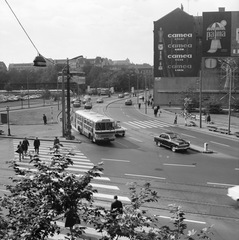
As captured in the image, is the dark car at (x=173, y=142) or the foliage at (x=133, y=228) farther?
the dark car at (x=173, y=142)

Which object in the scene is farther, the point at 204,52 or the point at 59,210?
the point at 204,52

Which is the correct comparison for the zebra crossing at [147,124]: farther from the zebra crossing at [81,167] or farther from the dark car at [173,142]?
the zebra crossing at [81,167]

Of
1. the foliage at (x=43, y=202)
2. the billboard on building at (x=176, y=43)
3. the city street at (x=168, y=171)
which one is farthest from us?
the billboard on building at (x=176, y=43)

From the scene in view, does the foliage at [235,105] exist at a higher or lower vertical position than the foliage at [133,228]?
lower

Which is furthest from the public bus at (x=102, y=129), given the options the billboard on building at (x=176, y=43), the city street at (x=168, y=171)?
the billboard on building at (x=176, y=43)

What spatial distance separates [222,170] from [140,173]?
5481 mm

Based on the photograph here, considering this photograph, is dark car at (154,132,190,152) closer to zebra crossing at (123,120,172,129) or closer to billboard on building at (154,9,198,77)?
zebra crossing at (123,120,172,129)

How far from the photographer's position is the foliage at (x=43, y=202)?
5.43 meters

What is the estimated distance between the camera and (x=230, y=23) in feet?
234

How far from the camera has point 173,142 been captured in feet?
96.7

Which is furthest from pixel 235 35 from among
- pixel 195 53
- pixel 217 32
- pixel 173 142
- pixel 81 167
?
pixel 81 167

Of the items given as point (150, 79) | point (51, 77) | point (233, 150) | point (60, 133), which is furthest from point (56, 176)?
point (150, 79)

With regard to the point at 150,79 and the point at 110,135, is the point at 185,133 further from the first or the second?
the point at 150,79

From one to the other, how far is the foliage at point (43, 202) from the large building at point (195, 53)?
6637 cm
